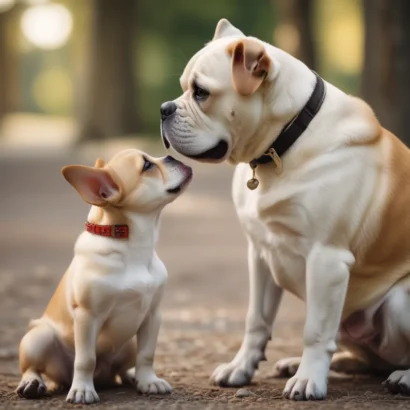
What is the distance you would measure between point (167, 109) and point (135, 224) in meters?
0.58

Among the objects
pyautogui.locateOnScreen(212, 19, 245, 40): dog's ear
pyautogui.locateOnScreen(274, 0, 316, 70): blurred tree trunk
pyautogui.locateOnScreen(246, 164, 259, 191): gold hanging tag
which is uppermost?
pyautogui.locateOnScreen(274, 0, 316, 70): blurred tree trunk

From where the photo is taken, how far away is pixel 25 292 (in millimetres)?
8367

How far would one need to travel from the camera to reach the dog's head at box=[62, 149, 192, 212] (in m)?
4.54

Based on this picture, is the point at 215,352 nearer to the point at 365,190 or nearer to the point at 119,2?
the point at 365,190

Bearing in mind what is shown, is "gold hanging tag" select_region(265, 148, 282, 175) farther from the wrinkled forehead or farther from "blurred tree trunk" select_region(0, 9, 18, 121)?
"blurred tree trunk" select_region(0, 9, 18, 121)

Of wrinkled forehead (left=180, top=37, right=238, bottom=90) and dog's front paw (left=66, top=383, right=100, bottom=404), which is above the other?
wrinkled forehead (left=180, top=37, right=238, bottom=90)

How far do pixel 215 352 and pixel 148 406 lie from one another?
185 centimetres

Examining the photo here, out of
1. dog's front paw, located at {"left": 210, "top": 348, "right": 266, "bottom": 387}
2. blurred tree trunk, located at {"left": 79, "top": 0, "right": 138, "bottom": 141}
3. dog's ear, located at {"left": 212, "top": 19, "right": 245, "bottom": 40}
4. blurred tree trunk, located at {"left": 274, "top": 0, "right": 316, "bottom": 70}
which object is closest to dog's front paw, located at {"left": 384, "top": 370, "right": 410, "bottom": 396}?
dog's front paw, located at {"left": 210, "top": 348, "right": 266, "bottom": 387}

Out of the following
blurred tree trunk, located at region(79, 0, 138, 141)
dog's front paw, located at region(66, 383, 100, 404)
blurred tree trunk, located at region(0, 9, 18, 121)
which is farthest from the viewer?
blurred tree trunk, located at region(0, 9, 18, 121)

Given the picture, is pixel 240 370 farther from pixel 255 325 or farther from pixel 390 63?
pixel 390 63

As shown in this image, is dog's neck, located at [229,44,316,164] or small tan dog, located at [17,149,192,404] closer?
small tan dog, located at [17,149,192,404]

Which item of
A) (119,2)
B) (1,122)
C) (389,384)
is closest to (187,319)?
(389,384)

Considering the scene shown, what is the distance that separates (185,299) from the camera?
822cm

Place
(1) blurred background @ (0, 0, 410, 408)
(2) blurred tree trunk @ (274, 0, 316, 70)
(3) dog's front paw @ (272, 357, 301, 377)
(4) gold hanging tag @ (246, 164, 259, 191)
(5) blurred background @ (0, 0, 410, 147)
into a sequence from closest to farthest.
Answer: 1. (4) gold hanging tag @ (246, 164, 259, 191)
2. (3) dog's front paw @ (272, 357, 301, 377)
3. (1) blurred background @ (0, 0, 410, 408)
4. (2) blurred tree trunk @ (274, 0, 316, 70)
5. (5) blurred background @ (0, 0, 410, 147)
